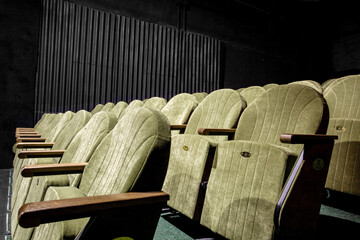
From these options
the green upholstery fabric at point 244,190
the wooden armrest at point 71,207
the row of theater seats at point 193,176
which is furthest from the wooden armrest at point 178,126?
the wooden armrest at point 71,207

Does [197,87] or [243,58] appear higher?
[243,58]

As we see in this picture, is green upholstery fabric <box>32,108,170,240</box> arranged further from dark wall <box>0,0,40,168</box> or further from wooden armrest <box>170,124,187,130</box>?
dark wall <box>0,0,40,168</box>

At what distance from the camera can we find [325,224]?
106 cm

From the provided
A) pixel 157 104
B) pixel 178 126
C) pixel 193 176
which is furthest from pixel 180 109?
pixel 193 176

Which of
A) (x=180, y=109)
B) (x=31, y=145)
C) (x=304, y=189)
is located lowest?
(x=31, y=145)

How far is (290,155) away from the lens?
0.72 metres

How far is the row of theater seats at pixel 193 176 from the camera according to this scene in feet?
1.70

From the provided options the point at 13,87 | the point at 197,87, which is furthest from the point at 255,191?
the point at 197,87

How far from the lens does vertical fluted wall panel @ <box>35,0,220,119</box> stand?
2.91 m

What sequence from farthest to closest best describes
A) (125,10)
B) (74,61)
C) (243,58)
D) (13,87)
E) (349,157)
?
1. (243,58)
2. (125,10)
3. (74,61)
4. (13,87)
5. (349,157)

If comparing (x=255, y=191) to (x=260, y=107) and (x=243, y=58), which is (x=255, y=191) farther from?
(x=243, y=58)

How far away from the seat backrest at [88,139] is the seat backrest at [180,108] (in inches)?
24.2

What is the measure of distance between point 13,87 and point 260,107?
262 cm

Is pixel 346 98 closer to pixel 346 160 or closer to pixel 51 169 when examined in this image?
pixel 346 160
